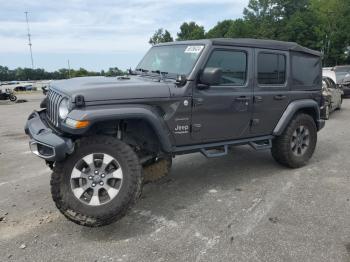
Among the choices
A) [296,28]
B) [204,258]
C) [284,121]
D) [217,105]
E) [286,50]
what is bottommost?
[204,258]

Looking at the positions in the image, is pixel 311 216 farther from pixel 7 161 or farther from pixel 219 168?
pixel 7 161

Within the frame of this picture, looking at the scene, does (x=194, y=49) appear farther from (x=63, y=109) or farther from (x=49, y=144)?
(x=49, y=144)

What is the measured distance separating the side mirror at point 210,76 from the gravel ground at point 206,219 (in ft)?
4.84

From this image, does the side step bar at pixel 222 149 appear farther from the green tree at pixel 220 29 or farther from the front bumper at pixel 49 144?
the green tree at pixel 220 29

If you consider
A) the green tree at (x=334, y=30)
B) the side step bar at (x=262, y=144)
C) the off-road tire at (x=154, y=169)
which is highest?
the green tree at (x=334, y=30)

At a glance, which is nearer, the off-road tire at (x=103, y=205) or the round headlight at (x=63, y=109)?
the off-road tire at (x=103, y=205)

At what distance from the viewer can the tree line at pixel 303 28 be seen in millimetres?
54844

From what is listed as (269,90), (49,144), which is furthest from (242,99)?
(49,144)

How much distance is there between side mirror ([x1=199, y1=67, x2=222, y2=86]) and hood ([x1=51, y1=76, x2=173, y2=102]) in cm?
41

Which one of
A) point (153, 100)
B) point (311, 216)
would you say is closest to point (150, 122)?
point (153, 100)

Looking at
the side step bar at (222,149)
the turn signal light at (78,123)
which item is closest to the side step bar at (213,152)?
the side step bar at (222,149)

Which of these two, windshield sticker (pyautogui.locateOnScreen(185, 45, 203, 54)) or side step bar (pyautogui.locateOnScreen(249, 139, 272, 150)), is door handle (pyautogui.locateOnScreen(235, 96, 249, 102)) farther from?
windshield sticker (pyautogui.locateOnScreen(185, 45, 203, 54))

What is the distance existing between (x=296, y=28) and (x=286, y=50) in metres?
57.6

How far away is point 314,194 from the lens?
16.2ft
